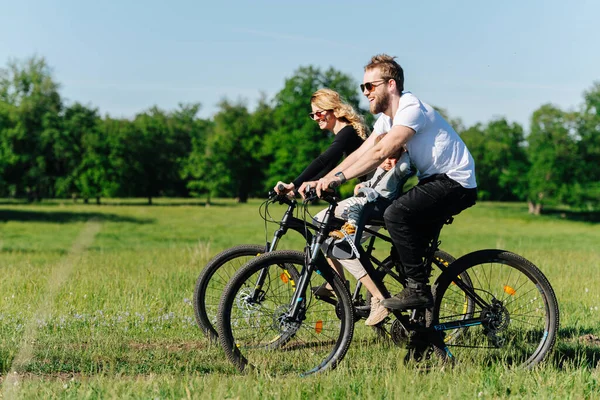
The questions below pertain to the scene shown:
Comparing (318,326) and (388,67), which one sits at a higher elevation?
(388,67)

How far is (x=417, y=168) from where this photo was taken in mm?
4543

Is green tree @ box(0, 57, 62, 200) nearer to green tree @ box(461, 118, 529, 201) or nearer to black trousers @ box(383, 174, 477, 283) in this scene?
green tree @ box(461, 118, 529, 201)

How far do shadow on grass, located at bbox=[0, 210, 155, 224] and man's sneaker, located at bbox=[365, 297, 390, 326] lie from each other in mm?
41542

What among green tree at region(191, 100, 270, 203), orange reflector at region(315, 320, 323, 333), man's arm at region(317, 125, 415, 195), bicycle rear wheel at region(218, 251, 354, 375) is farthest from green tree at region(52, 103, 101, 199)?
man's arm at region(317, 125, 415, 195)

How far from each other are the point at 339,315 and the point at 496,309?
1.19 m

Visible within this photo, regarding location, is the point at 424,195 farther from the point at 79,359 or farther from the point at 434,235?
the point at 79,359

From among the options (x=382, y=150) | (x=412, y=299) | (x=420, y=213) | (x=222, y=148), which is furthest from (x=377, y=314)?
(x=222, y=148)

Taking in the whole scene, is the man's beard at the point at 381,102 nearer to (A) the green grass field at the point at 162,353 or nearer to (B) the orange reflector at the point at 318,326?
(B) the orange reflector at the point at 318,326

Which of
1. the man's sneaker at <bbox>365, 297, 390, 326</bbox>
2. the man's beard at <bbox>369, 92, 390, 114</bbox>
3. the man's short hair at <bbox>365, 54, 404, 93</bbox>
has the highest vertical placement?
the man's short hair at <bbox>365, 54, 404, 93</bbox>

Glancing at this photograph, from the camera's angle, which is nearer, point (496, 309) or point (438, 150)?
point (438, 150)

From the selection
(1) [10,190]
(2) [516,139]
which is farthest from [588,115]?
(1) [10,190]

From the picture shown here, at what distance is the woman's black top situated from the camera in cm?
Answer: 536

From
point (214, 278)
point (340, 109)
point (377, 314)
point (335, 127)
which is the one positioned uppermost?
point (340, 109)

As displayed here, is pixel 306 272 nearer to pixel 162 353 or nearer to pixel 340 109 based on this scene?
pixel 162 353
